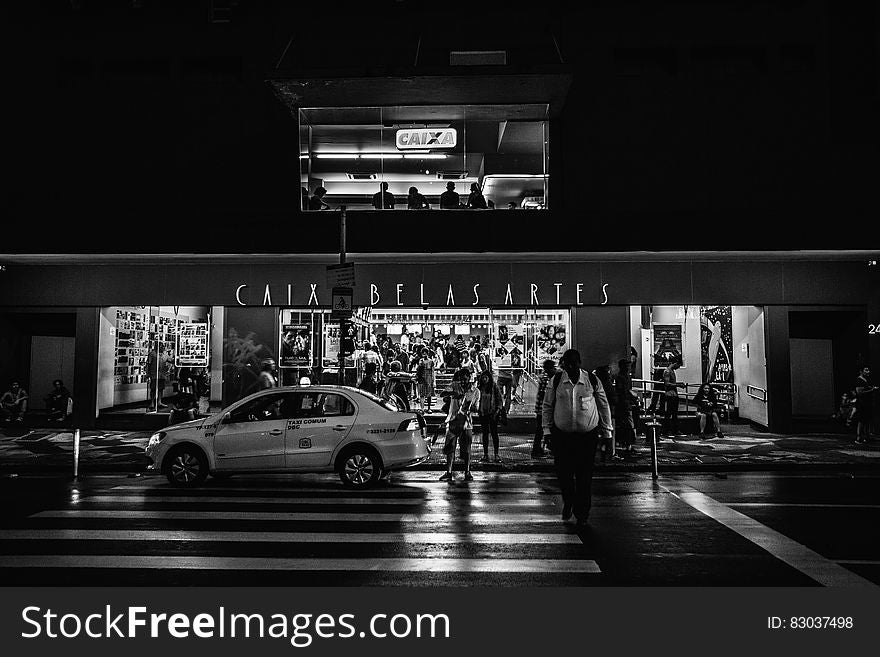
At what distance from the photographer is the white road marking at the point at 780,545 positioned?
5480mm

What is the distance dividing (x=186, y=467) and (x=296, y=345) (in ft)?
26.0

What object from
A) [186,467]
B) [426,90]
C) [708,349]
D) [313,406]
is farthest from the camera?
[708,349]

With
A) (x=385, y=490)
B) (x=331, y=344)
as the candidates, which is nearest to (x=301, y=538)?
(x=385, y=490)

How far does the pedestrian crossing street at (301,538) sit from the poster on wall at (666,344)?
9.89m

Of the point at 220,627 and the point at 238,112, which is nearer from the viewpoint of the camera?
the point at 220,627

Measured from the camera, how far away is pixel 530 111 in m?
17.2

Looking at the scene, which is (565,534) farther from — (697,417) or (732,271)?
(732,271)

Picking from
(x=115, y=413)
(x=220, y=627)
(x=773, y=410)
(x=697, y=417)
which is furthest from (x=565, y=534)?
(x=115, y=413)

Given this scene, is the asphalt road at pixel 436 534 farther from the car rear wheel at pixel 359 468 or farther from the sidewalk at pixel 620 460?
the sidewalk at pixel 620 460

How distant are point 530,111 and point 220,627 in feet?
51.5

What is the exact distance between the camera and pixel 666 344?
18.7 metres

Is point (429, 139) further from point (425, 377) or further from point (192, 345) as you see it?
point (192, 345)

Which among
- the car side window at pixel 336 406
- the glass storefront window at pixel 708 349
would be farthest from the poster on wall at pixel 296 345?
the glass storefront window at pixel 708 349

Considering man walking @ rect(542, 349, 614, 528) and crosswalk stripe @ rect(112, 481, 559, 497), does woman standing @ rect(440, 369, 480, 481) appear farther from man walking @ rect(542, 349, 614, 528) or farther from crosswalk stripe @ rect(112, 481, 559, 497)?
man walking @ rect(542, 349, 614, 528)
